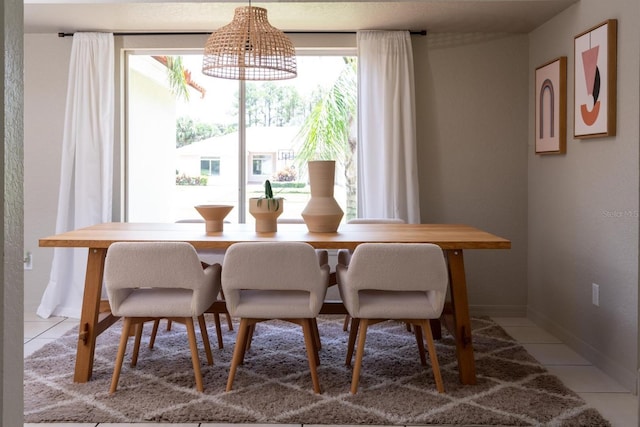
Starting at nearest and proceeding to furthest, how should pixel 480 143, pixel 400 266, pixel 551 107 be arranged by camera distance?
1. pixel 400 266
2. pixel 551 107
3. pixel 480 143

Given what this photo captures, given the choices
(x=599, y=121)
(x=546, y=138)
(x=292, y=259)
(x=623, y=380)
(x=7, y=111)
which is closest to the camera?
(x=7, y=111)

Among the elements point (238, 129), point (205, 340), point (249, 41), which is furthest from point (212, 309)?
point (238, 129)

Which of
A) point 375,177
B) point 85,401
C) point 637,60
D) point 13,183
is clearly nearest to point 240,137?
point 375,177

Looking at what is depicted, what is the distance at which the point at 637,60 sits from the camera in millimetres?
3246

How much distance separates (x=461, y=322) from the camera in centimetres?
337

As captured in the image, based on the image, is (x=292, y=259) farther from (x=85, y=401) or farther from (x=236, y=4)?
(x=236, y=4)

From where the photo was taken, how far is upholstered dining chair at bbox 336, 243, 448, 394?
120 inches

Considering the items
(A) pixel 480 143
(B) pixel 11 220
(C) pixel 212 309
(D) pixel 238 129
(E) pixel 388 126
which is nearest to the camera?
(B) pixel 11 220

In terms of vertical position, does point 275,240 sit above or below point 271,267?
above

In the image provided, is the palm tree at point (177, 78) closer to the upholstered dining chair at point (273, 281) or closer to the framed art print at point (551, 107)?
the upholstered dining chair at point (273, 281)

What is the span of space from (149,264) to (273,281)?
604 mm

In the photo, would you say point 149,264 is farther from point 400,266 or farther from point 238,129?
point 238,129

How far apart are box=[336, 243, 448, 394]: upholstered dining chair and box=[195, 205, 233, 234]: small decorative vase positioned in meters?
0.95

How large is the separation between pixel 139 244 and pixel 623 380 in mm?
2591
